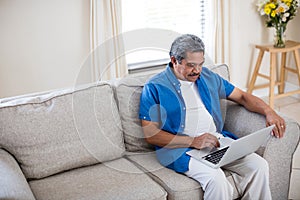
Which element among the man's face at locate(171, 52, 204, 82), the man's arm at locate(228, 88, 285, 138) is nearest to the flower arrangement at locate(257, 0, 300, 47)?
the man's arm at locate(228, 88, 285, 138)

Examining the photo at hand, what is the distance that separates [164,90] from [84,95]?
41 centimetres

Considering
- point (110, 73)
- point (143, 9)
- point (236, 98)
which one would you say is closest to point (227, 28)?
point (143, 9)

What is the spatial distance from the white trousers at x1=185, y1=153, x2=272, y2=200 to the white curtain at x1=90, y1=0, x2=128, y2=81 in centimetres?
128

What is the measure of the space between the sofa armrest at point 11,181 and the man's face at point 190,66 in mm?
914

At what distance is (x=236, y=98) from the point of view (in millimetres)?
2287

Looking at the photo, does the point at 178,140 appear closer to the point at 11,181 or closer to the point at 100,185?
the point at 100,185

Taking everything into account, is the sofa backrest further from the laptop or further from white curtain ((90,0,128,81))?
white curtain ((90,0,128,81))

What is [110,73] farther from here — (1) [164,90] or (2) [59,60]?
(1) [164,90]

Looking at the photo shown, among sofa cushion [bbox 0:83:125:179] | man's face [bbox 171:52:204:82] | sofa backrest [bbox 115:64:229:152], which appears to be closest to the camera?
sofa cushion [bbox 0:83:125:179]

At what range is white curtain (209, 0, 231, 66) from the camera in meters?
3.55

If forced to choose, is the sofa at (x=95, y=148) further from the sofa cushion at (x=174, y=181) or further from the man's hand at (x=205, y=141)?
the man's hand at (x=205, y=141)

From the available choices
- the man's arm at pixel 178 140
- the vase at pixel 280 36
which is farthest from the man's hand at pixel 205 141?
the vase at pixel 280 36

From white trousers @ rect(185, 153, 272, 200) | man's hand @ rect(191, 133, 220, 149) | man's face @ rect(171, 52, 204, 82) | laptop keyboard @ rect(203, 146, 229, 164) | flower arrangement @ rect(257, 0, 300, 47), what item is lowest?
white trousers @ rect(185, 153, 272, 200)

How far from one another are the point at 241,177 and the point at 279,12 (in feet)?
6.62
